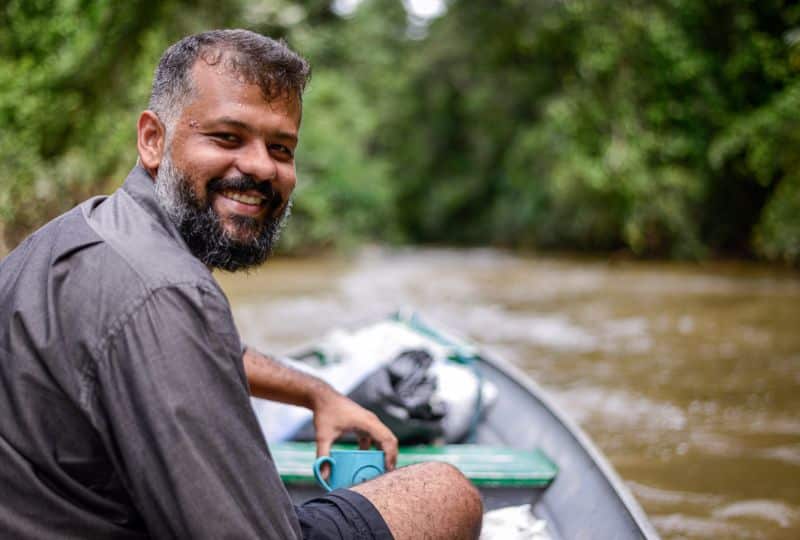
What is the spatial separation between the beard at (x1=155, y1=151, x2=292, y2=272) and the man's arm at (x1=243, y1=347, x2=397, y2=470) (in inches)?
25.4

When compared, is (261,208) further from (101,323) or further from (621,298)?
(621,298)

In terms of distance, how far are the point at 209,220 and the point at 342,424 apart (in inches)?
31.9

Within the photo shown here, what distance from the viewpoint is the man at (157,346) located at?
1.08m

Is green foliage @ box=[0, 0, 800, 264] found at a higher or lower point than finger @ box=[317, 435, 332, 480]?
higher

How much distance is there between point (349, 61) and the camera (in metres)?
22.0

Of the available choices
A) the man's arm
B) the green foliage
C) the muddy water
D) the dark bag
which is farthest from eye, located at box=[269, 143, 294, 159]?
the green foliage

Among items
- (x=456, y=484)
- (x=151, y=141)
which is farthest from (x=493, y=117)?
(x=151, y=141)

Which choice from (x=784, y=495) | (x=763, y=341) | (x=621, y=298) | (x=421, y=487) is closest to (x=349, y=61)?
(x=621, y=298)

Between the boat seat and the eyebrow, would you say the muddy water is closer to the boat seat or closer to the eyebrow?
the boat seat

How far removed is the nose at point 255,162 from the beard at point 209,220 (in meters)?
0.02

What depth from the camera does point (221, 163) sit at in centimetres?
142

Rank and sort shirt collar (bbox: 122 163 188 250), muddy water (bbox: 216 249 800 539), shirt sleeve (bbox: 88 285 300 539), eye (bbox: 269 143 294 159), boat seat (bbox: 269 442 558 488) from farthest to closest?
1. muddy water (bbox: 216 249 800 539)
2. boat seat (bbox: 269 442 558 488)
3. eye (bbox: 269 143 294 159)
4. shirt collar (bbox: 122 163 188 250)
5. shirt sleeve (bbox: 88 285 300 539)

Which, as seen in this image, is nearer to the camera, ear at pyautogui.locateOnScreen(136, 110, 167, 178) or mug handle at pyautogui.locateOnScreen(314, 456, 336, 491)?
ear at pyautogui.locateOnScreen(136, 110, 167, 178)

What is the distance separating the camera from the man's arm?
2023 mm
